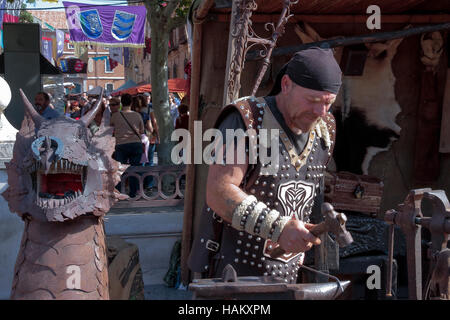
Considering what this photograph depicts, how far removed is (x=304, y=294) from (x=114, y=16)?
43.9 ft

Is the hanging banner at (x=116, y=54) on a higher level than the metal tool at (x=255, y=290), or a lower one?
higher

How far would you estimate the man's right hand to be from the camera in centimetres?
204

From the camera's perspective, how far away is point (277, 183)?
247cm

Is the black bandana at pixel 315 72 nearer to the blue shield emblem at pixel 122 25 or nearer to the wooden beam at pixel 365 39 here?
the wooden beam at pixel 365 39

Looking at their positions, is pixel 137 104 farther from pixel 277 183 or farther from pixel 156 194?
pixel 277 183

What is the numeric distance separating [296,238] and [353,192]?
294cm

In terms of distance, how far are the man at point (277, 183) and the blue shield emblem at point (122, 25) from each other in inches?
479

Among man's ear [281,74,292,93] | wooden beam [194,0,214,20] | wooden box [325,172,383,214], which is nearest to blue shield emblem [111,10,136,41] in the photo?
wooden beam [194,0,214,20]

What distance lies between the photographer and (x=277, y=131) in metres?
2.47

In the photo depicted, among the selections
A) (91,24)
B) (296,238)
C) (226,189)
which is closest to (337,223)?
(296,238)

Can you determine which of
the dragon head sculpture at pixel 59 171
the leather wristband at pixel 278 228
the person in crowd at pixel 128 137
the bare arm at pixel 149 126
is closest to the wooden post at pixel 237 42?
the dragon head sculpture at pixel 59 171

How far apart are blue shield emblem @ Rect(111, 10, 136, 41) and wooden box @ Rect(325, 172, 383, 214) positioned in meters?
10.5

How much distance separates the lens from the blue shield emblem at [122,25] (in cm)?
1416
